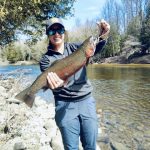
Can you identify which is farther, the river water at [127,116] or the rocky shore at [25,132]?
the river water at [127,116]

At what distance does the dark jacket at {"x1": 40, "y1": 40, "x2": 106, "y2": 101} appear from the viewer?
14.9ft

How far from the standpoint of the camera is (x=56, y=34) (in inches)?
182

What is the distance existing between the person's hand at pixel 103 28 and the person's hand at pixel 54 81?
2.62 ft

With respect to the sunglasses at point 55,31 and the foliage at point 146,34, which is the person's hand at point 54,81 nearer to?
the sunglasses at point 55,31

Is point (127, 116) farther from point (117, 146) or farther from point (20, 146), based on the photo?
point (20, 146)

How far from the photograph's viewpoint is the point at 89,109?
15.1 ft

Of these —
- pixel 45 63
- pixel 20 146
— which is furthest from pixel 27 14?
pixel 45 63

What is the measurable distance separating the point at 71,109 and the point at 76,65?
57 cm

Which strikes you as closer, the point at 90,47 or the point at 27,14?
the point at 90,47

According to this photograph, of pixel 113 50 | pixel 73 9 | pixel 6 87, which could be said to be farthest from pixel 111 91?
pixel 113 50

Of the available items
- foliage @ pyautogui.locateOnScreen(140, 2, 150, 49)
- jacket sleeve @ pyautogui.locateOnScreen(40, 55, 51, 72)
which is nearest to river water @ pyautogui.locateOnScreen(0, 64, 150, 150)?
jacket sleeve @ pyautogui.locateOnScreen(40, 55, 51, 72)

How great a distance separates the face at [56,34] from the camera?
4621 mm

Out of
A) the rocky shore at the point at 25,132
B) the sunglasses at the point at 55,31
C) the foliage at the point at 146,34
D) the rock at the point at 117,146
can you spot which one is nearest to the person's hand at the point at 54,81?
the sunglasses at the point at 55,31

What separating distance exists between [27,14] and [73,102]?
48.4 ft
